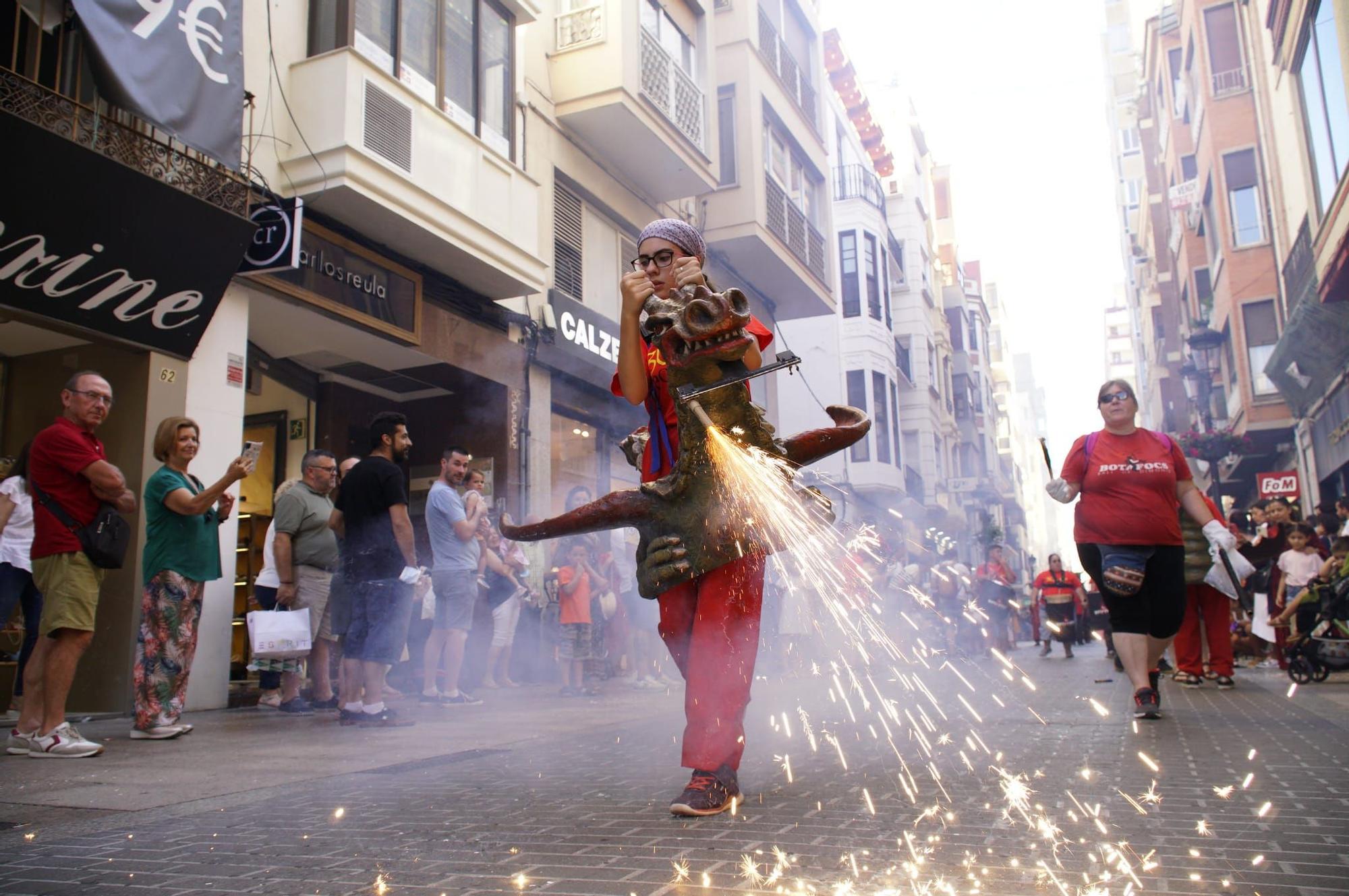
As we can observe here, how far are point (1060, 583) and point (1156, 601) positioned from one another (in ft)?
37.1

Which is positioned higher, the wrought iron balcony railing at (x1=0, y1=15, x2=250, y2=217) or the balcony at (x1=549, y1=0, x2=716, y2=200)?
the balcony at (x1=549, y1=0, x2=716, y2=200)

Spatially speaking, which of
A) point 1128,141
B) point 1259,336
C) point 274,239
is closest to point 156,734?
point 274,239

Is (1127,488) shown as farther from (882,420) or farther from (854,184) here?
(854,184)

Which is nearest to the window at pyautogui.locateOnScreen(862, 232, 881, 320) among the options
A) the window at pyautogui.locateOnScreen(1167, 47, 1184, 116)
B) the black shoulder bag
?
the window at pyautogui.locateOnScreen(1167, 47, 1184, 116)

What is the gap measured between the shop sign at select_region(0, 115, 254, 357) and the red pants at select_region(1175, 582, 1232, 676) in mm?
7872

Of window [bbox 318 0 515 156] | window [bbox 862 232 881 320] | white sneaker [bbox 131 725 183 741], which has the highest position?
window [bbox 862 232 881 320]

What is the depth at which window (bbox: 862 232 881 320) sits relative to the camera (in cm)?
3162

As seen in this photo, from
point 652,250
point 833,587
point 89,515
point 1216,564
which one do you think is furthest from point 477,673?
point 652,250

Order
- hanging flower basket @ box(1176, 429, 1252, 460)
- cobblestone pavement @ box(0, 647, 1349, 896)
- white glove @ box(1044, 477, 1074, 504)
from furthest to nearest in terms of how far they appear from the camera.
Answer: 1. hanging flower basket @ box(1176, 429, 1252, 460)
2. white glove @ box(1044, 477, 1074, 504)
3. cobblestone pavement @ box(0, 647, 1349, 896)

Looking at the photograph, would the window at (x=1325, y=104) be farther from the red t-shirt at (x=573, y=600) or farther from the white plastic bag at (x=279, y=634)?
the white plastic bag at (x=279, y=634)

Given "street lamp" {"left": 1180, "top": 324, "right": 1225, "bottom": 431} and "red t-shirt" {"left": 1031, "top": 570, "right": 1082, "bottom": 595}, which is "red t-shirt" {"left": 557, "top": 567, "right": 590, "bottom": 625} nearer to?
"red t-shirt" {"left": 1031, "top": 570, "right": 1082, "bottom": 595}

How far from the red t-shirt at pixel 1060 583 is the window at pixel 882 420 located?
522 inches

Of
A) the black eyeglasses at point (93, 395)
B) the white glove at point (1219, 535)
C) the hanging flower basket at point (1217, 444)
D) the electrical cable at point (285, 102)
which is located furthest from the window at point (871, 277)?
the black eyeglasses at point (93, 395)

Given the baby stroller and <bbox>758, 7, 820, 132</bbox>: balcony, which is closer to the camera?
the baby stroller
